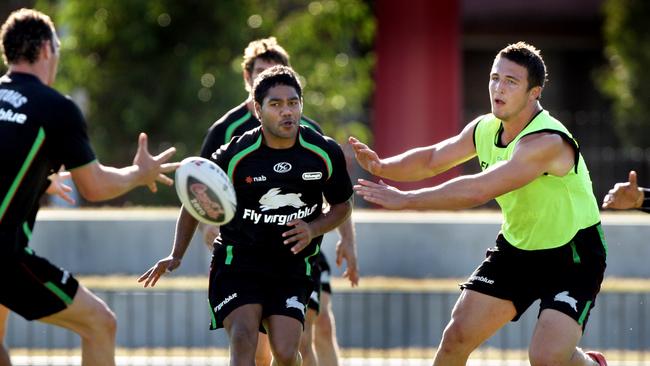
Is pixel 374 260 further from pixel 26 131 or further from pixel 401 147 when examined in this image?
pixel 401 147

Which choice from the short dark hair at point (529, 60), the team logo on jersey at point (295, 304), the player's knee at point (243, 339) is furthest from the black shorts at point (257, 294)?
the short dark hair at point (529, 60)

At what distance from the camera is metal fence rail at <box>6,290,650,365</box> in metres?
12.7

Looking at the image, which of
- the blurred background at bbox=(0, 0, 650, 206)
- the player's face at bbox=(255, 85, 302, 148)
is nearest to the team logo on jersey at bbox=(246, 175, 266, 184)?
the player's face at bbox=(255, 85, 302, 148)

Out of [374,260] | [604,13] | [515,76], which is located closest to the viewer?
[515,76]

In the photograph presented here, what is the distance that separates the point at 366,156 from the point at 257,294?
1123 mm

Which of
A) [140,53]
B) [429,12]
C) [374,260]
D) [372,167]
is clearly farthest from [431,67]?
[372,167]

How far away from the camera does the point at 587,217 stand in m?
7.56

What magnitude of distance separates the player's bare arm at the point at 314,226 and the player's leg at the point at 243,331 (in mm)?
434

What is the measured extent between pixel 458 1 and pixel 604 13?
431cm

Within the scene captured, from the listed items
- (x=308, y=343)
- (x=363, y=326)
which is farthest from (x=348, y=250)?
(x=363, y=326)

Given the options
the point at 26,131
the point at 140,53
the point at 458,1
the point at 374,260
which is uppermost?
the point at 458,1

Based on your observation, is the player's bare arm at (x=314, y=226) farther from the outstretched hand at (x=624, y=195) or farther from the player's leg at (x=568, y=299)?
the outstretched hand at (x=624, y=195)

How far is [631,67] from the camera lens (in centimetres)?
2588

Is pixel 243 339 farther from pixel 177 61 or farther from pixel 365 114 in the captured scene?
pixel 365 114
